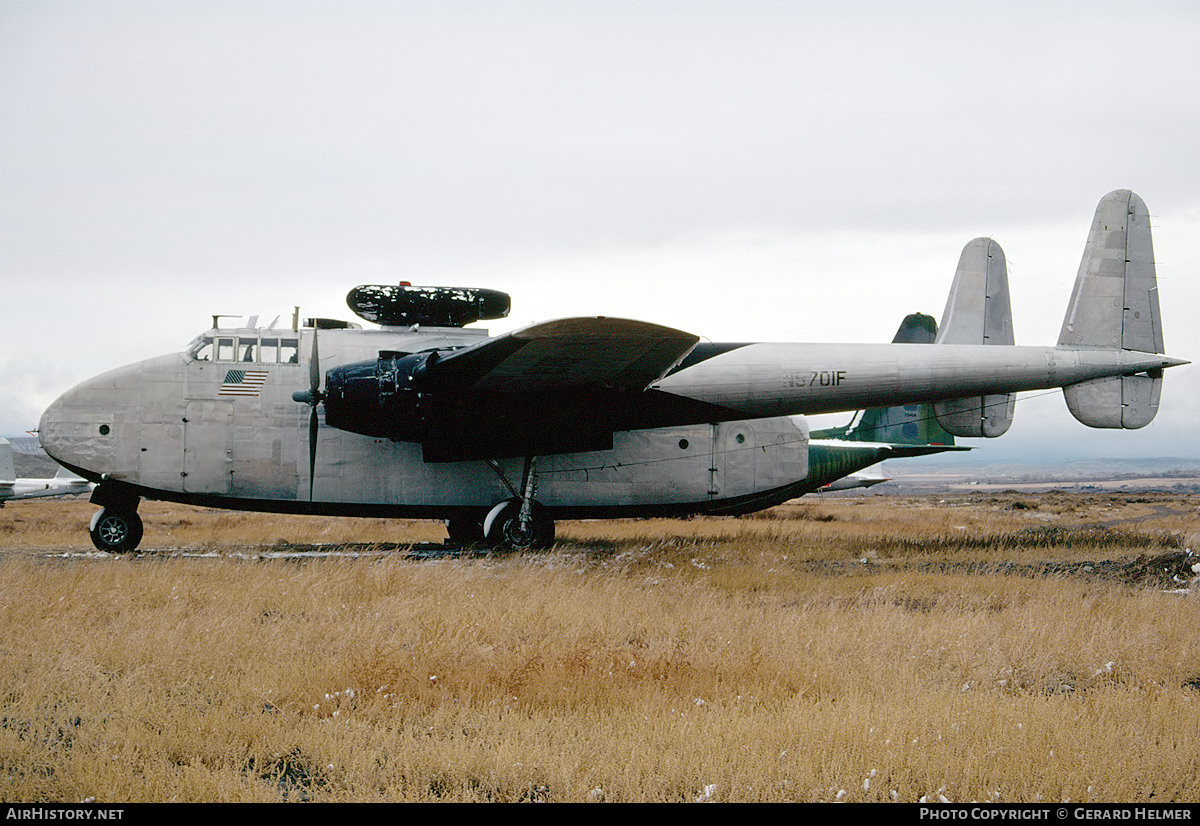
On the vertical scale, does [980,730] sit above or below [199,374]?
below

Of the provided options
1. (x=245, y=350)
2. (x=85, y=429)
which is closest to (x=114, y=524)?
(x=85, y=429)

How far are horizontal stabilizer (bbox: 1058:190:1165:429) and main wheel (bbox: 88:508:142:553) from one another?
1671 centimetres

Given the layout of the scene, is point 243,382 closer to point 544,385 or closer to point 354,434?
point 354,434

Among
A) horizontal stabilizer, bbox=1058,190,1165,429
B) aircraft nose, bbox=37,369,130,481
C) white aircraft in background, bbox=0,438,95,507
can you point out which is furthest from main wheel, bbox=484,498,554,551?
white aircraft in background, bbox=0,438,95,507

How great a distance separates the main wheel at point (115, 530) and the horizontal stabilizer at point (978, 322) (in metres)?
14.8

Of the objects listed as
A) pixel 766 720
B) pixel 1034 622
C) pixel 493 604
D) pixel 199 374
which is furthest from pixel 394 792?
pixel 199 374

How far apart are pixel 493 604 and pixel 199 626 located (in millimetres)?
2769

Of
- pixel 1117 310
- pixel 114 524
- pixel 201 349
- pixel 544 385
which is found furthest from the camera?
pixel 1117 310

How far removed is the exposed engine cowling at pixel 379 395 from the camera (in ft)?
40.9

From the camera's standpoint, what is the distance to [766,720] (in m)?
5.12

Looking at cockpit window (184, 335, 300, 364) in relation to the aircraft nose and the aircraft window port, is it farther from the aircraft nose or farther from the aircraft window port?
the aircraft nose

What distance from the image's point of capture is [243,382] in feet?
45.1

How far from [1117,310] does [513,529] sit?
39.7 ft
